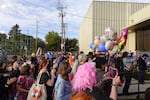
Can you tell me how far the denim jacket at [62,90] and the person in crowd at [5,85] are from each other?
83.6 inches

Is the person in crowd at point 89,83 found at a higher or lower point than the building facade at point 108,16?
lower

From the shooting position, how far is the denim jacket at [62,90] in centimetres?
626

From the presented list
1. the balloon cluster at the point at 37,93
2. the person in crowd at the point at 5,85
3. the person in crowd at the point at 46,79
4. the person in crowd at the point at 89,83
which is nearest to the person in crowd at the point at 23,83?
the person in crowd at the point at 5,85

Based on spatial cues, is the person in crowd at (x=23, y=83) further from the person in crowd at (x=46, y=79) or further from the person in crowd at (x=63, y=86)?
the person in crowd at (x=63, y=86)

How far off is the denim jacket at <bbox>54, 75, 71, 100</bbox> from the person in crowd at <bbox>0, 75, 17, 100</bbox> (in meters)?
2.12

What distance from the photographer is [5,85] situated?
8.09 metres

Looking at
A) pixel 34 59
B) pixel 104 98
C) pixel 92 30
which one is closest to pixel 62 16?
pixel 92 30

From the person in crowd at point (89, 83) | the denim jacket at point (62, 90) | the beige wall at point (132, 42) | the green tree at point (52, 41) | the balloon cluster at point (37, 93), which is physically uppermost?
the green tree at point (52, 41)

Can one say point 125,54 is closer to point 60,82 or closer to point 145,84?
point 145,84

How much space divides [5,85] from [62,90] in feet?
7.43

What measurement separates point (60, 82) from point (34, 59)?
10.1 meters

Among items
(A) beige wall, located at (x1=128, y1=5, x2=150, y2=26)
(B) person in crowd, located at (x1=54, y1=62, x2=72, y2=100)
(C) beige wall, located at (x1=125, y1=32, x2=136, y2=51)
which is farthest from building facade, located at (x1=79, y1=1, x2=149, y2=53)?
(B) person in crowd, located at (x1=54, y1=62, x2=72, y2=100)

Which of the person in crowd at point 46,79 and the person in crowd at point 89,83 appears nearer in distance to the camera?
the person in crowd at point 89,83

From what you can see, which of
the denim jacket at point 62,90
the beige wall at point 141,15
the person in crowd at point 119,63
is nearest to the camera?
the denim jacket at point 62,90
